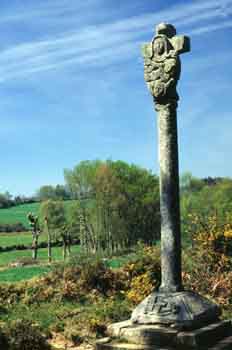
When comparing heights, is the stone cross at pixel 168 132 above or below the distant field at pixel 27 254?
above

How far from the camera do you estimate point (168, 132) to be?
341 inches

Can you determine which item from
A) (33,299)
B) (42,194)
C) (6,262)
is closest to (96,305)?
(33,299)

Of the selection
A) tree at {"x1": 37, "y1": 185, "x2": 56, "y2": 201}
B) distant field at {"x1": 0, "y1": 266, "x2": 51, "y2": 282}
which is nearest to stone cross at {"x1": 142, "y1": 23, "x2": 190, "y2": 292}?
distant field at {"x1": 0, "y1": 266, "x2": 51, "y2": 282}

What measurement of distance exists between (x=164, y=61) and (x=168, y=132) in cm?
108

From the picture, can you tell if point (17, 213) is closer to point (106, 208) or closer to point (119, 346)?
point (106, 208)

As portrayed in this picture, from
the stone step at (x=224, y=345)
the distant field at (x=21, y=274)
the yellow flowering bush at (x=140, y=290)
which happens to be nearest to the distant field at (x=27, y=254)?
the distant field at (x=21, y=274)

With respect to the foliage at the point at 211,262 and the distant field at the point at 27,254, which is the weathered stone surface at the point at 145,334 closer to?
the foliage at the point at 211,262

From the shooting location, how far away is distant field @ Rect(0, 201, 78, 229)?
198 ft

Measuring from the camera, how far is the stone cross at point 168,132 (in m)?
8.48

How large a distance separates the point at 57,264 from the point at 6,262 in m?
19.9

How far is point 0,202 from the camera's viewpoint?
230 ft

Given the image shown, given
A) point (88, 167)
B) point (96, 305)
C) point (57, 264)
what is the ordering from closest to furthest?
point (96, 305) → point (57, 264) → point (88, 167)

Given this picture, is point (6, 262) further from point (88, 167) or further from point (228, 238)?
point (228, 238)

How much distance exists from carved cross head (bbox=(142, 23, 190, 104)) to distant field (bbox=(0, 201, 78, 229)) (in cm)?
5093
